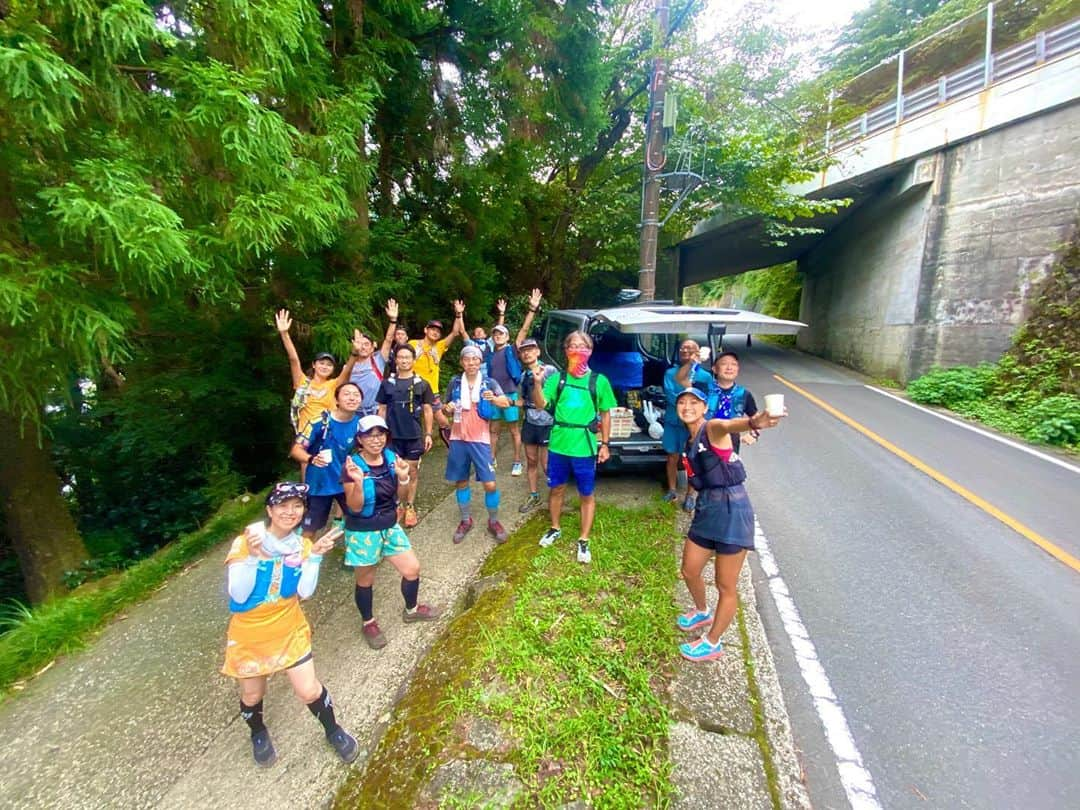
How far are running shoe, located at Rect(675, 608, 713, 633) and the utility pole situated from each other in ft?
20.9

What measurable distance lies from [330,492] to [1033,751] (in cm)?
432

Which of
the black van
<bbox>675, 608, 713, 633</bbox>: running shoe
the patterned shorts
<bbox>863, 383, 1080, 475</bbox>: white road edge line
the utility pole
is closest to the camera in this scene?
the patterned shorts

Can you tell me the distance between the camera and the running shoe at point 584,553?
12.4ft

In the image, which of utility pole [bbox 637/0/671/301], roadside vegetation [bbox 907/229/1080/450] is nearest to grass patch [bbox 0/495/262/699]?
utility pole [bbox 637/0/671/301]

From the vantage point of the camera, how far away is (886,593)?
3.57 metres

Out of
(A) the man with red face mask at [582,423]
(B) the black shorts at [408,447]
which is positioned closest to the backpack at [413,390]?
(B) the black shorts at [408,447]

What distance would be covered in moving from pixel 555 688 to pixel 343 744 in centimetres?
110

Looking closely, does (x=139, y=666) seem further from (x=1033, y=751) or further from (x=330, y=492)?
(x=1033, y=751)

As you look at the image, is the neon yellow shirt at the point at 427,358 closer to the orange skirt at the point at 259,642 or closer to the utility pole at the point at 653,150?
the orange skirt at the point at 259,642

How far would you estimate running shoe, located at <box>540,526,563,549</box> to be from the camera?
4062mm

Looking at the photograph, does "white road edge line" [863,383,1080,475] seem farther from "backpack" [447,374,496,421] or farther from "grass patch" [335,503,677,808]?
"backpack" [447,374,496,421]

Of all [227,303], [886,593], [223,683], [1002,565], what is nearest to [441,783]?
[223,683]

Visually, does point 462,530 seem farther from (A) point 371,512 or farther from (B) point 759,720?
(B) point 759,720

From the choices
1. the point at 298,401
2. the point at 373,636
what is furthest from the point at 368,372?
the point at 373,636
